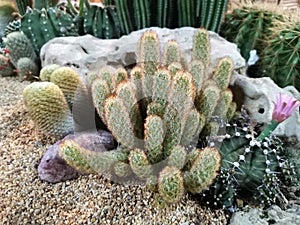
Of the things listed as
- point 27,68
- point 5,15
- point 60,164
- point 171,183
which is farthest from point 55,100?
point 5,15

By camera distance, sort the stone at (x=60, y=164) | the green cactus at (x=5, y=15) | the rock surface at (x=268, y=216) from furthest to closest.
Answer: the green cactus at (x=5, y=15)
the stone at (x=60, y=164)
the rock surface at (x=268, y=216)

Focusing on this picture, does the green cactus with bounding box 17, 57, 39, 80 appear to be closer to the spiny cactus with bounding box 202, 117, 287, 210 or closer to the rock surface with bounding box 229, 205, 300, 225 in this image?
the spiny cactus with bounding box 202, 117, 287, 210

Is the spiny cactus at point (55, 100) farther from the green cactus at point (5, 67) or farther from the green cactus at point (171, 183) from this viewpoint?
the green cactus at point (5, 67)

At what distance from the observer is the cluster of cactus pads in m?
1.28

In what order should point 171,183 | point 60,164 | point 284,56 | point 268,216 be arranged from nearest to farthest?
point 171,183 → point 268,216 → point 60,164 → point 284,56

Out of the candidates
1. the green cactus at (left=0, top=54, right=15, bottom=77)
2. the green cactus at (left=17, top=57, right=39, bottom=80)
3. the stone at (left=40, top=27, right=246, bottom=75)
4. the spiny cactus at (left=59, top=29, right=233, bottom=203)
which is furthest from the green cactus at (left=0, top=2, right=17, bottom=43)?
the spiny cactus at (left=59, top=29, right=233, bottom=203)

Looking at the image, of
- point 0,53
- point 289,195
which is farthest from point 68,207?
point 0,53

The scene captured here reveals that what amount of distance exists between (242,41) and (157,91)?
1.55 m

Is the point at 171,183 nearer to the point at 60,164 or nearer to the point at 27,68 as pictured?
the point at 60,164

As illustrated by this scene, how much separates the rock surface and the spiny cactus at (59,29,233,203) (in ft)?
0.68

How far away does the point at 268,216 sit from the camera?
139cm

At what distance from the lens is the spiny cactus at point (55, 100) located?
163 centimetres

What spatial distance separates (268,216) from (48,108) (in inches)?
39.9

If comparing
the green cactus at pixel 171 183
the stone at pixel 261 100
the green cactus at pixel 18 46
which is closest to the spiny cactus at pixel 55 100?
the green cactus at pixel 171 183
